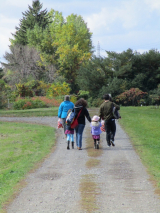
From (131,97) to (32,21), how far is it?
3401 cm

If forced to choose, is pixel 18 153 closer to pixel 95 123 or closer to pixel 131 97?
pixel 95 123

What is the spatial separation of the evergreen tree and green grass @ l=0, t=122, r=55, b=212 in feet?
163

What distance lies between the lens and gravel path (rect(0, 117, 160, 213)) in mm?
5867

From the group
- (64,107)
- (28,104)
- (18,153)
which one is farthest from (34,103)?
(18,153)

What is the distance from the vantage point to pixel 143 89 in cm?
4397

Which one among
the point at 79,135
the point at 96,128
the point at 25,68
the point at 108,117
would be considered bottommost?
the point at 79,135

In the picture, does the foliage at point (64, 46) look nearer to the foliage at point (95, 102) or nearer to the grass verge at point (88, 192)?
the foliage at point (95, 102)

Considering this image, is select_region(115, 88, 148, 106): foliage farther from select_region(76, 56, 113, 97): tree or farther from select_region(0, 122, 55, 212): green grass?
select_region(0, 122, 55, 212): green grass

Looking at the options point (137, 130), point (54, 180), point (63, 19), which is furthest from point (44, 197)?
point (63, 19)

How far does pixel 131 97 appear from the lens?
1613 inches

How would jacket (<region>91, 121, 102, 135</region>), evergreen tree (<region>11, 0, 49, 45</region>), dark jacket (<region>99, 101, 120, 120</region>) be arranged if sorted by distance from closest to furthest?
1. jacket (<region>91, 121, 102, 135</region>)
2. dark jacket (<region>99, 101, 120, 120</region>)
3. evergreen tree (<region>11, 0, 49, 45</region>)

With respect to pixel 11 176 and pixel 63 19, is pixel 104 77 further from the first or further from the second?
pixel 11 176

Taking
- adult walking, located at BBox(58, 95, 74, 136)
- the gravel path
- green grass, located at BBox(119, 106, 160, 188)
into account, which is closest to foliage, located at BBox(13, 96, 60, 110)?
green grass, located at BBox(119, 106, 160, 188)

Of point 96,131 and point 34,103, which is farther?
point 34,103
